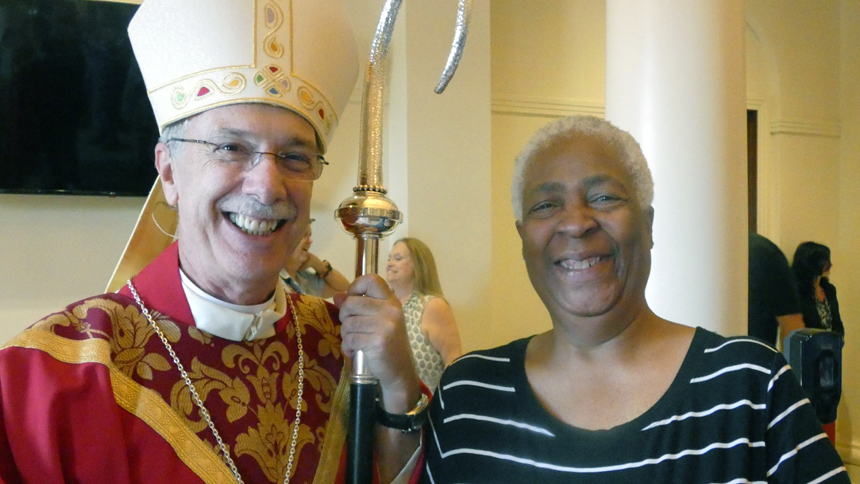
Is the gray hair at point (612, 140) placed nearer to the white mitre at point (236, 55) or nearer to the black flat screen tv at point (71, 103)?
the white mitre at point (236, 55)

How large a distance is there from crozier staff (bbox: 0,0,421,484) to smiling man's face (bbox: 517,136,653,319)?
0.33m

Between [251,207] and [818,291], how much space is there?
5.70 meters

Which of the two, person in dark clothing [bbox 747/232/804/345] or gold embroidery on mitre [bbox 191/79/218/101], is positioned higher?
gold embroidery on mitre [bbox 191/79/218/101]

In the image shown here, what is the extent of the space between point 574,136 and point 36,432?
1.14m

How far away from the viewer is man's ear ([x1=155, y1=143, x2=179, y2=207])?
1.64m

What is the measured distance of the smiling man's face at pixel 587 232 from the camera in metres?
1.49

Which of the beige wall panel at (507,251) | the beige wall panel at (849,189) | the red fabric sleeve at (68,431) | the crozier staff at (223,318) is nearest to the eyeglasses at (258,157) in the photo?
the crozier staff at (223,318)

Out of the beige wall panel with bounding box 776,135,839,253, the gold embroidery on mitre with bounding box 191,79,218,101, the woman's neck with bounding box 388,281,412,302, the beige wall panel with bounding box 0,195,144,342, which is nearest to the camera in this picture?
the gold embroidery on mitre with bounding box 191,79,218,101

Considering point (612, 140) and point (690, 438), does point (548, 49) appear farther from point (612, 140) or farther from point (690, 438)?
point (690, 438)

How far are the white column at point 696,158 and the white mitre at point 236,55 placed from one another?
1.30 meters

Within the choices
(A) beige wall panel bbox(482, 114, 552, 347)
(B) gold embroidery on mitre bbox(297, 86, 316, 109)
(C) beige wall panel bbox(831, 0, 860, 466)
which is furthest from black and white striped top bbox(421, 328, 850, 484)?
(C) beige wall panel bbox(831, 0, 860, 466)

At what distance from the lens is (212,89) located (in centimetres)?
160

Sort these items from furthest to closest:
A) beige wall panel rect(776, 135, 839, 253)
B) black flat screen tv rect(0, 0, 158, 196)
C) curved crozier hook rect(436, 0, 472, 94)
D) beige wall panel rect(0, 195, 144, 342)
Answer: beige wall panel rect(776, 135, 839, 253)
beige wall panel rect(0, 195, 144, 342)
black flat screen tv rect(0, 0, 158, 196)
curved crozier hook rect(436, 0, 472, 94)

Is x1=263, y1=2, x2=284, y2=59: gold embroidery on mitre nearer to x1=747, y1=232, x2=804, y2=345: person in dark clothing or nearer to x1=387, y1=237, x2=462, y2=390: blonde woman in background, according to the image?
x1=387, y1=237, x2=462, y2=390: blonde woman in background
